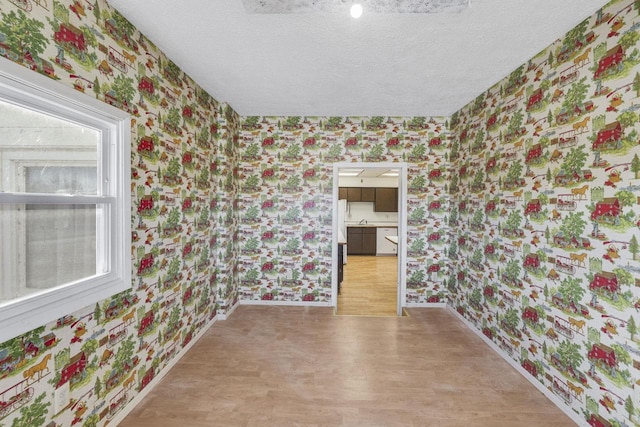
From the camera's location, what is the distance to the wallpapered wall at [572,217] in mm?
1751

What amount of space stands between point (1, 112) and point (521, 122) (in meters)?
3.40

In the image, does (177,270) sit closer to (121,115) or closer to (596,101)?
(121,115)

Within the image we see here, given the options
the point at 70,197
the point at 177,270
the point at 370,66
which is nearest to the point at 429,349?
the point at 177,270

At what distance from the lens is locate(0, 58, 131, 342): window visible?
140 cm

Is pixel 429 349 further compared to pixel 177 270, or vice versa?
pixel 429 349

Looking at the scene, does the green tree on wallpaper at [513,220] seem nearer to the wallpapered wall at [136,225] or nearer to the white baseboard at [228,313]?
the wallpapered wall at [136,225]

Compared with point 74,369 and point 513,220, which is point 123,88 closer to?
point 74,369

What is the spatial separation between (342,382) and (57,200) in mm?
2243

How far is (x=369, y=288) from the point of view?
5.54 meters

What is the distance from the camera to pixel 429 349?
3.07m

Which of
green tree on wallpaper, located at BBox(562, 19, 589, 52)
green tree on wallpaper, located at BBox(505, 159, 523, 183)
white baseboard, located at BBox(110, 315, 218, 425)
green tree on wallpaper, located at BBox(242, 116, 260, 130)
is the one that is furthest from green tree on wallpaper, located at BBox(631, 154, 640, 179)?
green tree on wallpaper, located at BBox(242, 116, 260, 130)

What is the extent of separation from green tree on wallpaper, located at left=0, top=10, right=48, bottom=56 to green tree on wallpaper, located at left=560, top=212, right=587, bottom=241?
125 inches

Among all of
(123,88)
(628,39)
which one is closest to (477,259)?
(628,39)

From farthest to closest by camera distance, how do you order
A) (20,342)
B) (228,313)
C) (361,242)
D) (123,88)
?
1. (361,242)
2. (228,313)
3. (123,88)
4. (20,342)
